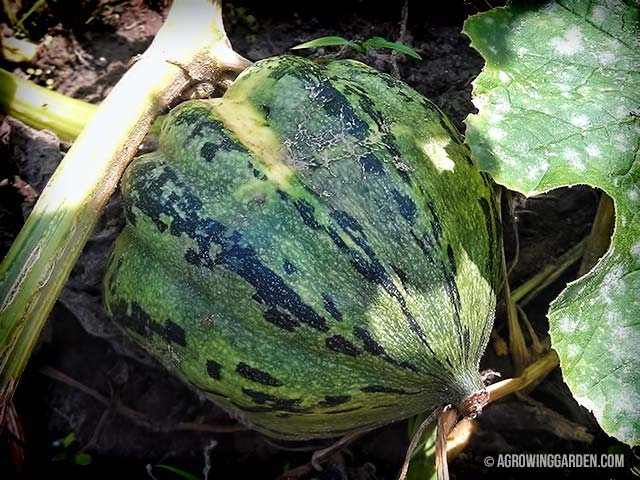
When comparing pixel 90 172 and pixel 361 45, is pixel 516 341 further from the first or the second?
pixel 90 172

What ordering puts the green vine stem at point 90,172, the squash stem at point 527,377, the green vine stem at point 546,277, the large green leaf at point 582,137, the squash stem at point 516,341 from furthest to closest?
the green vine stem at point 546,277, the squash stem at point 516,341, the squash stem at point 527,377, the green vine stem at point 90,172, the large green leaf at point 582,137

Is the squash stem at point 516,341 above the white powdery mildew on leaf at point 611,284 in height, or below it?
below

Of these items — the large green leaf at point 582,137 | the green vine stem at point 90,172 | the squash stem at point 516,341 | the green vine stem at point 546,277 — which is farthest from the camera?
the green vine stem at point 546,277

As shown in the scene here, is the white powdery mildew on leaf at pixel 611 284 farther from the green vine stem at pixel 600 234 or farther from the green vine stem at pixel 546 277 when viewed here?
the green vine stem at pixel 546 277

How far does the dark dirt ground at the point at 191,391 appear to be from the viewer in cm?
234

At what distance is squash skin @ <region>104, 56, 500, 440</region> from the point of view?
1.74 metres

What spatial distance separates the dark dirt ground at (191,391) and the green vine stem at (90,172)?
0.37 m

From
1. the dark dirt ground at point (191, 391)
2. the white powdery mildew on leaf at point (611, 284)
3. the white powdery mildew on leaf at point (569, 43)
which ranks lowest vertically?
the dark dirt ground at point (191, 391)

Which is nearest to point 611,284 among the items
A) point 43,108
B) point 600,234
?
point 600,234

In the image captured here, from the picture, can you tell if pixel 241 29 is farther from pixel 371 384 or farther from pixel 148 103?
pixel 371 384

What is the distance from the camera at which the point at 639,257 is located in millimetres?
1757

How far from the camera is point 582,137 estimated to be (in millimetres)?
1827

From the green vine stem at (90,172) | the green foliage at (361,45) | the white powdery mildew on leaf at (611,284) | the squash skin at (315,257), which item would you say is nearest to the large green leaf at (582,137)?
the white powdery mildew on leaf at (611,284)

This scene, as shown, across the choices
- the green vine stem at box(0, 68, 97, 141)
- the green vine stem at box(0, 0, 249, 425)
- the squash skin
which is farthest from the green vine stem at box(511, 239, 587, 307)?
the green vine stem at box(0, 68, 97, 141)
